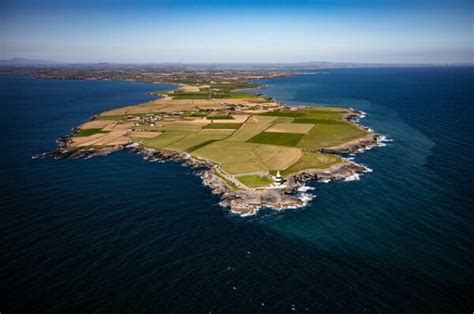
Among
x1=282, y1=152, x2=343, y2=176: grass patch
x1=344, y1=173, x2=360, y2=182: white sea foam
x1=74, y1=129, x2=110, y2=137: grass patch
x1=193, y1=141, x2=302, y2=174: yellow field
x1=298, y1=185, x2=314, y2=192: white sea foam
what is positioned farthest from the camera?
x1=74, y1=129, x2=110, y2=137: grass patch

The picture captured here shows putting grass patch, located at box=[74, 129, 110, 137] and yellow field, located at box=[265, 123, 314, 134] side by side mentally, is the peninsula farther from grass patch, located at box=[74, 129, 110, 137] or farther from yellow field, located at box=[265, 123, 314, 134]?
grass patch, located at box=[74, 129, 110, 137]

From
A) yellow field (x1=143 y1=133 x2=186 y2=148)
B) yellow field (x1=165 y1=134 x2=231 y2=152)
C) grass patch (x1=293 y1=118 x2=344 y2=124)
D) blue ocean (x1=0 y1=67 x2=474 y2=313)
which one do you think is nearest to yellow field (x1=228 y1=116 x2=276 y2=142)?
yellow field (x1=165 y1=134 x2=231 y2=152)

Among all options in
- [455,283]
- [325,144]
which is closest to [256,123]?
[325,144]

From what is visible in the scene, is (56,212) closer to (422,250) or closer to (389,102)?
(422,250)

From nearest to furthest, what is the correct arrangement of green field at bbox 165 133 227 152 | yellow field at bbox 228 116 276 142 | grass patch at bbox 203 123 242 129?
green field at bbox 165 133 227 152, yellow field at bbox 228 116 276 142, grass patch at bbox 203 123 242 129

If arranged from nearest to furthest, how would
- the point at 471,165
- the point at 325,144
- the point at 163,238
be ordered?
1. the point at 163,238
2. the point at 471,165
3. the point at 325,144

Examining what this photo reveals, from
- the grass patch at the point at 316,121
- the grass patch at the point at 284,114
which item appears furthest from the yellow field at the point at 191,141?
the grass patch at the point at 284,114

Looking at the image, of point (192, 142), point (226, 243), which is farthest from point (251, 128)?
point (226, 243)
